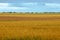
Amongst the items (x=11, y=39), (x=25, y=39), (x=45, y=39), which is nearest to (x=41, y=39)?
(x=45, y=39)

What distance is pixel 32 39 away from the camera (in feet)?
52.4

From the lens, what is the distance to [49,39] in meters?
16.7

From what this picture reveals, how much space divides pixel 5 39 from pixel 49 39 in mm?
3707

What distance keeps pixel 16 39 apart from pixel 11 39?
0.46 m

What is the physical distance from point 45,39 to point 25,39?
1.79m

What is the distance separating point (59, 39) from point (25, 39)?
2.91 m

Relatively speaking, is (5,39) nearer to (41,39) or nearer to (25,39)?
(25,39)

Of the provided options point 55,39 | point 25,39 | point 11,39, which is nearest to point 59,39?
point 55,39

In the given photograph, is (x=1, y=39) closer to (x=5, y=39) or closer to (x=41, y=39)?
(x=5, y=39)

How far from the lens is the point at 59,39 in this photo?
16.6m

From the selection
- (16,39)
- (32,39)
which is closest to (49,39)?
(32,39)

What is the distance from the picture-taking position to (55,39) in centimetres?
1672

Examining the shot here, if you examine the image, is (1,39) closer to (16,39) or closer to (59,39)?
(16,39)

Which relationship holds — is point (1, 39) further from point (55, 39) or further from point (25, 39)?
point (55, 39)
